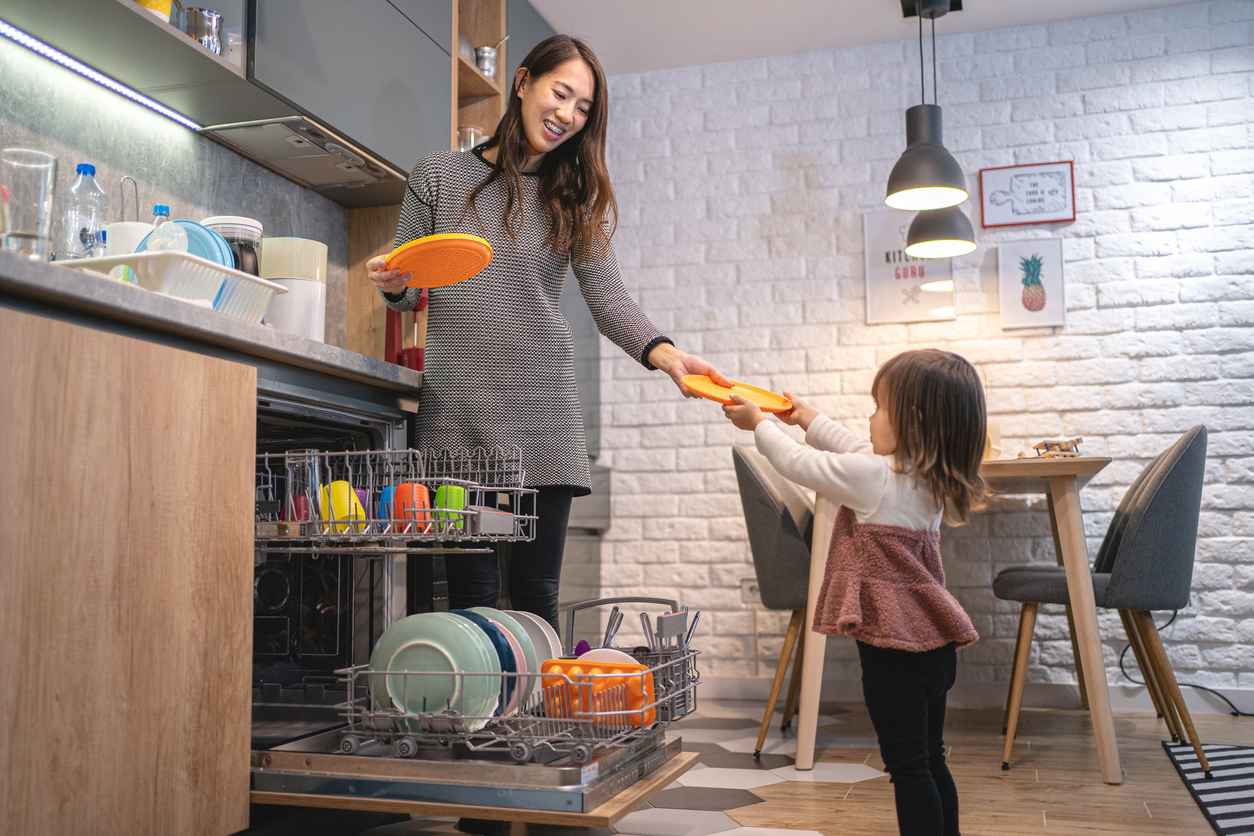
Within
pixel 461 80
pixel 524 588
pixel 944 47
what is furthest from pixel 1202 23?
pixel 524 588

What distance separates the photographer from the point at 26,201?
1.25m

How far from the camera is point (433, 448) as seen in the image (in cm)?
165

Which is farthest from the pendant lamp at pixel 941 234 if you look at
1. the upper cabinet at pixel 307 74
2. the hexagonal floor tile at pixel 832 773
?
the hexagonal floor tile at pixel 832 773

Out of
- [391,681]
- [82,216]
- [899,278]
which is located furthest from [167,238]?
[899,278]

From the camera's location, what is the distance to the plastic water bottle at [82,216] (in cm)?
175

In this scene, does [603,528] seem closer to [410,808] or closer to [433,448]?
[433,448]

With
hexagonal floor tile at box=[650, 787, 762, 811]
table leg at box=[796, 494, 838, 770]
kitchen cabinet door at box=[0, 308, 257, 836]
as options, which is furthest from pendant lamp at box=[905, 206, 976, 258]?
kitchen cabinet door at box=[0, 308, 257, 836]

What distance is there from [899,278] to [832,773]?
1905 mm

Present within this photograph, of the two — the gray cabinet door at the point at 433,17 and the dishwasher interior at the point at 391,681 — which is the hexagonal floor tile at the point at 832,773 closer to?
the dishwasher interior at the point at 391,681

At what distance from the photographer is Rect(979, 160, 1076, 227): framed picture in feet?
11.6

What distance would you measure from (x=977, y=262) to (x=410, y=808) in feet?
9.93

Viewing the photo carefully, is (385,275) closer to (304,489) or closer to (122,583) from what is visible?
(304,489)

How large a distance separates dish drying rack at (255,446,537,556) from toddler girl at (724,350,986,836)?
0.49m

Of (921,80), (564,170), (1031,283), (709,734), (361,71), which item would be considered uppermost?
(921,80)
